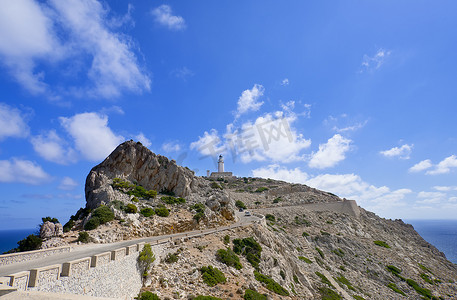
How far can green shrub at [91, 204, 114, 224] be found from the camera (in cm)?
2283

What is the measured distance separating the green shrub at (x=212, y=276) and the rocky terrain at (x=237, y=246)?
0.08 metres

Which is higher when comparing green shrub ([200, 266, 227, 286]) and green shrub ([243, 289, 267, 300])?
green shrub ([200, 266, 227, 286])

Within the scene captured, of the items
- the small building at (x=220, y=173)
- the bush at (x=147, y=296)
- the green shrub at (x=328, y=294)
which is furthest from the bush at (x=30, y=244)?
the small building at (x=220, y=173)

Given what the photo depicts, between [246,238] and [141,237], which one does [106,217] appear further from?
[246,238]

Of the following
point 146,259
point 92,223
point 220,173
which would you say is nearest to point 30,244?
point 92,223

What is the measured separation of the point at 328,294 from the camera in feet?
89.9

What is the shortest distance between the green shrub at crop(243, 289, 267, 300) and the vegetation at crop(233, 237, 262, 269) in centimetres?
579

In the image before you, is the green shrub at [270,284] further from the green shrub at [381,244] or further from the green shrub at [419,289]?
the green shrub at [381,244]

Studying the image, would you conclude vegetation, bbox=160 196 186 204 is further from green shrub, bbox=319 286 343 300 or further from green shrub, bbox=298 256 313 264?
green shrub, bbox=319 286 343 300

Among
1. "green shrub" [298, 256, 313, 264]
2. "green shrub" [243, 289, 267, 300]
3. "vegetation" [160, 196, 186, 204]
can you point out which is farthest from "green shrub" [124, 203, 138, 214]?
"green shrub" [298, 256, 313, 264]

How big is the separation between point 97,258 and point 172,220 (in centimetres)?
1622

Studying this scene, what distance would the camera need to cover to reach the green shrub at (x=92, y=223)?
21.8 m

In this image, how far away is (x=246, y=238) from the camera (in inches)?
1080

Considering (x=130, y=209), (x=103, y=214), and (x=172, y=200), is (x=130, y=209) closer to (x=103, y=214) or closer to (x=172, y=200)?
(x=103, y=214)
